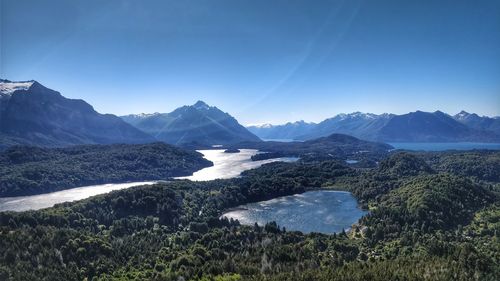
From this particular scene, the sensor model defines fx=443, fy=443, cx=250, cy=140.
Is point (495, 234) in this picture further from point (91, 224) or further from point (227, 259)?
point (91, 224)

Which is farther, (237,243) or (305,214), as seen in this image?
(305,214)

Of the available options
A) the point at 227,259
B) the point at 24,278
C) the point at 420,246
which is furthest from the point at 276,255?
the point at 24,278

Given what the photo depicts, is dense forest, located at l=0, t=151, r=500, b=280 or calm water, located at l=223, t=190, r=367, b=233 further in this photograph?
calm water, located at l=223, t=190, r=367, b=233

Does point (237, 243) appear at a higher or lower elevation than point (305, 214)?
higher
